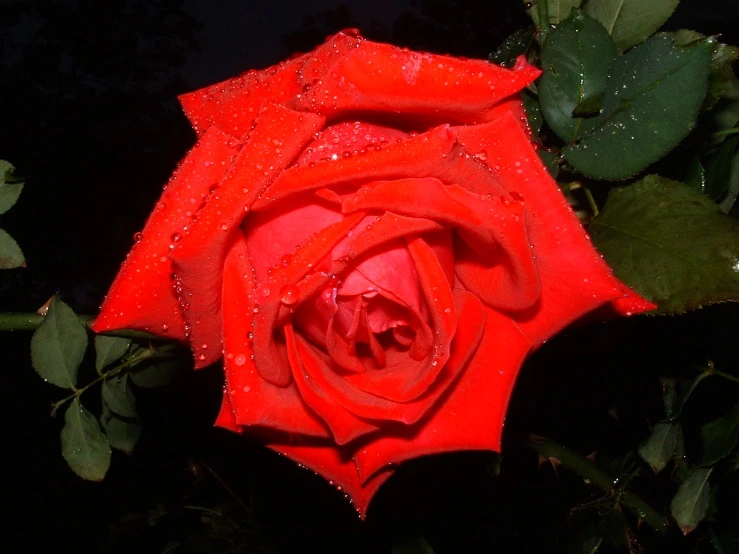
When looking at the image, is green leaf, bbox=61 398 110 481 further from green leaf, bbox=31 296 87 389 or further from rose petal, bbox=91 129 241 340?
rose petal, bbox=91 129 241 340

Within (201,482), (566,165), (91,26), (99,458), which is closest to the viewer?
(566,165)

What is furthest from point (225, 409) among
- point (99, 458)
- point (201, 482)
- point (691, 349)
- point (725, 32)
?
point (725, 32)

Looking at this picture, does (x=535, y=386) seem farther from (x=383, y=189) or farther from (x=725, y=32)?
(x=725, y=32)

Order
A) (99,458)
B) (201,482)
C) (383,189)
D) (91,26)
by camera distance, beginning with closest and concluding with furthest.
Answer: (383,189) < (99,458) < (201,482) < (91,26)

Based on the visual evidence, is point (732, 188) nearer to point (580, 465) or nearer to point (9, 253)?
point (580, 465)

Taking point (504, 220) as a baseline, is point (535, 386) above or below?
below

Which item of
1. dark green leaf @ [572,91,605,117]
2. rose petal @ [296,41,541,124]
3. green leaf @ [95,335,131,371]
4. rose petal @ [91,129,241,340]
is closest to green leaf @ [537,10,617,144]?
dark green leaf @ [572,91,605,117]

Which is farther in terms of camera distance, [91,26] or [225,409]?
[91,26]
